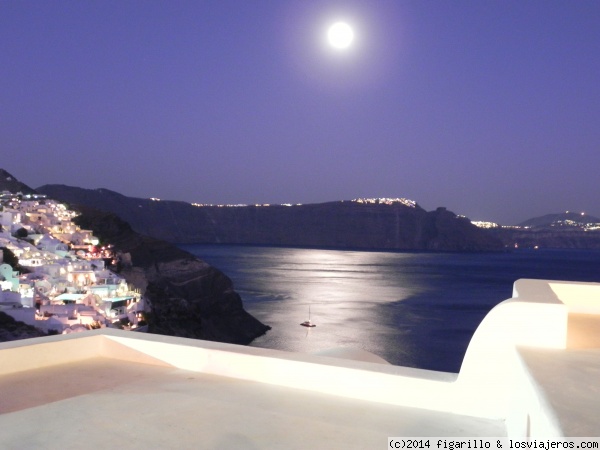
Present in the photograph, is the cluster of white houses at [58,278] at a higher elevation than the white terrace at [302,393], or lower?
lower

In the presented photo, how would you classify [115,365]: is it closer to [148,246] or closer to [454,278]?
[148,246]

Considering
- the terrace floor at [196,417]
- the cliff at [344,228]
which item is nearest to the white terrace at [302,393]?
the terrace floor at [196,417]

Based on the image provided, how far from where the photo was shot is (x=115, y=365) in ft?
8.76

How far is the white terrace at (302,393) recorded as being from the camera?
64.0 inches

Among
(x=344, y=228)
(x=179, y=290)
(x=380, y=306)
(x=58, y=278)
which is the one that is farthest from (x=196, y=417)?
(x=344, y=228)

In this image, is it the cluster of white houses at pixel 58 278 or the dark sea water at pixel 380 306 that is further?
the dark sea water at pixel 380 306

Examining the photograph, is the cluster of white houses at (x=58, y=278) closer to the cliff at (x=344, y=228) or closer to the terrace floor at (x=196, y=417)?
the terrace floor at (x=196, y=417)

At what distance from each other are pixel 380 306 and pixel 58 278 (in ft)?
62.0

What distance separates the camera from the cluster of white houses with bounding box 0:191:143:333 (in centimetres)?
2233

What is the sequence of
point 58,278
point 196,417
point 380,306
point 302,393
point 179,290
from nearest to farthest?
point 196,417
point 302,393
point 58,278
point 179,290
point 380,306

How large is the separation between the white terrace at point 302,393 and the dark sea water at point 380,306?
9.18m

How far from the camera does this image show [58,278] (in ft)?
90.8

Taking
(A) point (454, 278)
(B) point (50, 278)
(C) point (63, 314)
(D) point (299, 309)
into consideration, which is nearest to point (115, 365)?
(C) point (63, 314)

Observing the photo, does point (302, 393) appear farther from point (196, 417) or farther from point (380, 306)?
point (380, 306)
